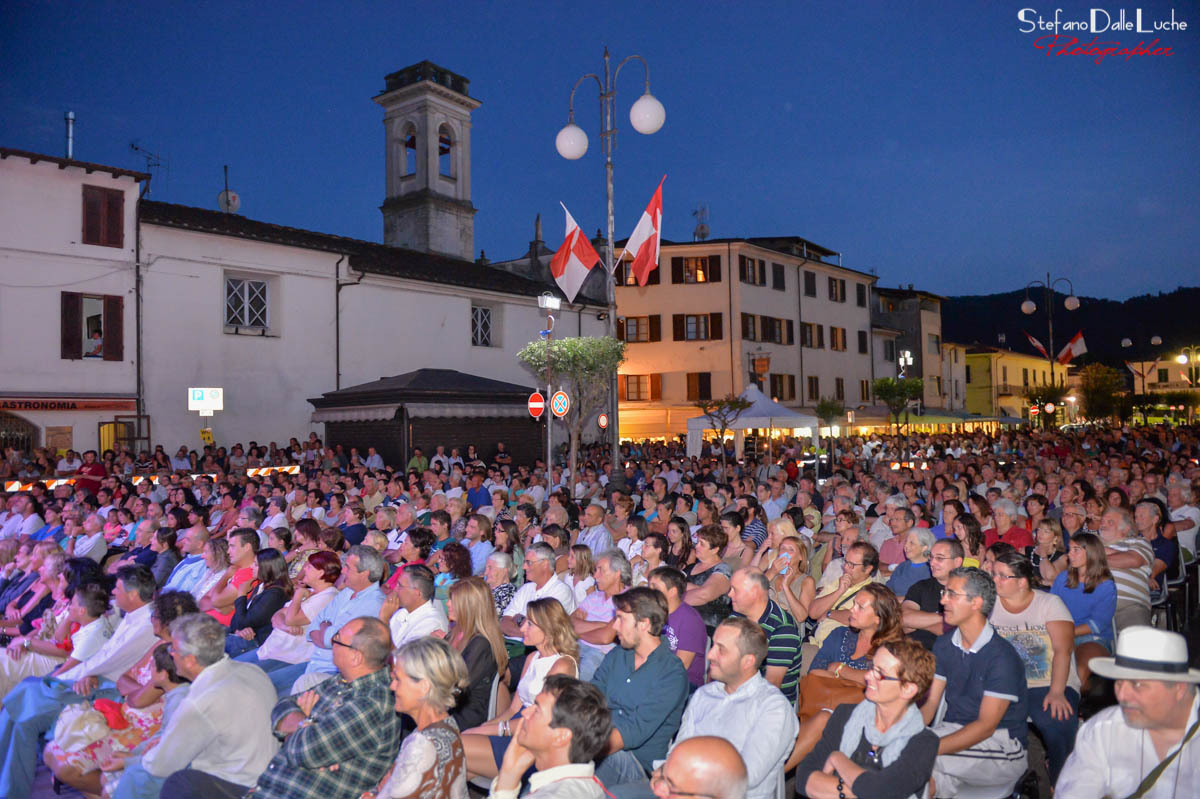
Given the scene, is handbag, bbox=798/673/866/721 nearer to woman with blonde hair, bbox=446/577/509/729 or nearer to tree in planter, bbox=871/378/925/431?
woman with blonde hair, bbox=446/577/509/729

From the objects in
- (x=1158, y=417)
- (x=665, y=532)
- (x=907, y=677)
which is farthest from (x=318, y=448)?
(x=1158, y=417)

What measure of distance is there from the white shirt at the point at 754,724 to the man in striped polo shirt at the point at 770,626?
940 mm

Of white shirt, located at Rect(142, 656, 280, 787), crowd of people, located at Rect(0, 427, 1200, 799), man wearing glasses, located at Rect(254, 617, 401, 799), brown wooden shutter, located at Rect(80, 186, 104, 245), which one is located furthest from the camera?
brown wooden shutter, located at Rect(80, 186, 104, 245)

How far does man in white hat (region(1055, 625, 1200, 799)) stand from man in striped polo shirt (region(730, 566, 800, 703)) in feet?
6.16

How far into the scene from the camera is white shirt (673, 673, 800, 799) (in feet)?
12.5

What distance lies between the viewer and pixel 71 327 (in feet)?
67.2

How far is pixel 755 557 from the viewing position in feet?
25.6

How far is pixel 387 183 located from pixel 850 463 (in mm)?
24560

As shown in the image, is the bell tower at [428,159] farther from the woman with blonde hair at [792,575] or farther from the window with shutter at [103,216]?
the woman with blonde hair at [792,575]

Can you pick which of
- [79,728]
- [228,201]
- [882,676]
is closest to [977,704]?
[882,676]

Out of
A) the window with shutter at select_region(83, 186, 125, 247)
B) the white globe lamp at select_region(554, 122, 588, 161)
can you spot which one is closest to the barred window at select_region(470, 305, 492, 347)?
the window with shutter at select_region(83, 186, 125, 247)

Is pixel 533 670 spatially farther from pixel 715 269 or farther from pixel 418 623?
pixel 715 269

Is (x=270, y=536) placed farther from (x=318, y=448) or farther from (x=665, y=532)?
(x=318, y=448)

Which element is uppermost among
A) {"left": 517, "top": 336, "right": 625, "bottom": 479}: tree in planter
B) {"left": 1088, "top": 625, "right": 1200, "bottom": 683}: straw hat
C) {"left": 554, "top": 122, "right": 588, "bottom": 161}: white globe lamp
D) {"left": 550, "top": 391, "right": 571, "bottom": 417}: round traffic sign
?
{"left": 554, "top": 122, "right": 588, "bottom": 161}: white globe lamp
